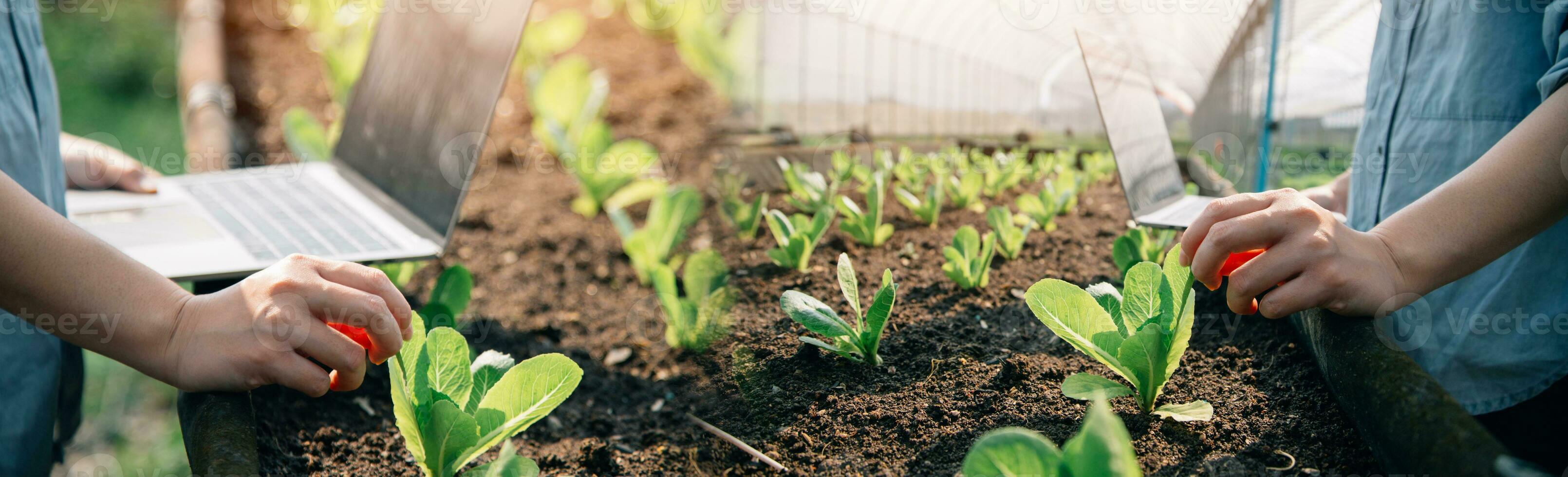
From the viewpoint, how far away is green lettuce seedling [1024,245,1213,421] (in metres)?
0.76

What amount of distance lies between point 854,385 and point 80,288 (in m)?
0.73

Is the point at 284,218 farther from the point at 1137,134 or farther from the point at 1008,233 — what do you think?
the point at 1137,134

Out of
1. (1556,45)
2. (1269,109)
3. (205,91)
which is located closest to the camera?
(1556,45)

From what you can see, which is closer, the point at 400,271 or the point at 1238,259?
the point at 1238,259

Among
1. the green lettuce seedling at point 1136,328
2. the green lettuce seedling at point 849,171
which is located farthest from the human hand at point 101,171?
the green lettuce seedling at point 1136,328

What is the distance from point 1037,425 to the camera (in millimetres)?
777

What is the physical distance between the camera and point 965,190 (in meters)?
1.67

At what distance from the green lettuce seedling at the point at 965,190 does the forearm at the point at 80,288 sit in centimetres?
129

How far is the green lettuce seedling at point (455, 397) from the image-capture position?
2.59 ft

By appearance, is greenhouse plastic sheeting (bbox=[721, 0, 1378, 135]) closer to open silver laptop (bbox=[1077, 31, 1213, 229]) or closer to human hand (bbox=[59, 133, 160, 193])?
open silver laptop (bbox=[1077, 31, 1213, 229])

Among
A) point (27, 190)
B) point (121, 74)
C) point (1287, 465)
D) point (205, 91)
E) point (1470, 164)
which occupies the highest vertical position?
point (1470, 164)

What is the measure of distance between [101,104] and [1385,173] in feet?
14.9

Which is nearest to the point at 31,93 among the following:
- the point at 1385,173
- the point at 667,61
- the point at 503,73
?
the point at 503,73

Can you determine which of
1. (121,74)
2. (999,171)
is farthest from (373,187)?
(121,74)
